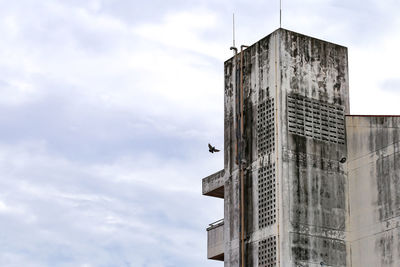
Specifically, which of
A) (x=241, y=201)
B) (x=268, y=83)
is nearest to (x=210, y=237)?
(x=241, y=201)

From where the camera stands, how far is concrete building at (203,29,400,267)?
4784 centimetres

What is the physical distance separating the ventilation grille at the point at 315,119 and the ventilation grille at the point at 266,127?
96 centimetres

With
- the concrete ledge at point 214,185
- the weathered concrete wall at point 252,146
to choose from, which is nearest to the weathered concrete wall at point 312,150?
the weathered concrete wall at point 252,146

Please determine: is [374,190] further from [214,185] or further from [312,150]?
[214,185]

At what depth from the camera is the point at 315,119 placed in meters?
50.5

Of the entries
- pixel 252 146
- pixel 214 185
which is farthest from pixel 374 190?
pixel 214 185

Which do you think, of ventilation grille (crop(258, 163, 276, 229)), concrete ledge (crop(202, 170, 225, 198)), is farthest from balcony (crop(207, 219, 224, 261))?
ventilation grille (crop(258, 163, 276, 229))

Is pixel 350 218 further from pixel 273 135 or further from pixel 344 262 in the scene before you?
pixel 273 135

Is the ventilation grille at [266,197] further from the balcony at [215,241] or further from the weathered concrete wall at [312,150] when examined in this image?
the balcony at [215,241]

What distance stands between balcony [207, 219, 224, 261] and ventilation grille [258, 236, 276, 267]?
7722mm

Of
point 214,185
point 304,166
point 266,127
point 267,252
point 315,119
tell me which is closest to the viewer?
point 267,252

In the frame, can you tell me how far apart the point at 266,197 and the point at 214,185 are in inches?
253

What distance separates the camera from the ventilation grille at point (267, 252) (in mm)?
47625

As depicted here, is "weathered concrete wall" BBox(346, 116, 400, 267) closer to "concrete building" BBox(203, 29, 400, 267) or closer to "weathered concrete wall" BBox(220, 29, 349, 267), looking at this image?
"concrete building" BBox(203, 29, 400, 267)
